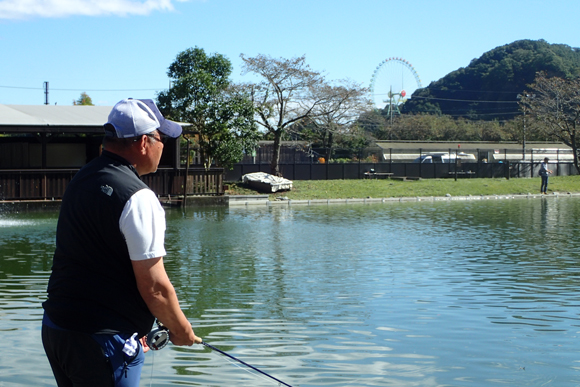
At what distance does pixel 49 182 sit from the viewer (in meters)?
24.6

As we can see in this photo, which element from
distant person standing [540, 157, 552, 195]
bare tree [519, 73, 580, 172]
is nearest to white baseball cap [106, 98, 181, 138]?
distant person standing [540, 157, 552, 195]

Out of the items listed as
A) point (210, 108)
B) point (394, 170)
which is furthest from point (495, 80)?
point (210, 108)

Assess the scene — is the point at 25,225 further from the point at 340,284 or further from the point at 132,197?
the point at 132,197

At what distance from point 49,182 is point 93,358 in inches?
921

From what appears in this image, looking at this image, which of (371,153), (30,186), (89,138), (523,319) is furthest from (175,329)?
(371,153)

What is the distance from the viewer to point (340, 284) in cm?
974

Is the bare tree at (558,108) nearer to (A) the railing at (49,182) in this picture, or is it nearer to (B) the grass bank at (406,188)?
(B) the grass bank at (406,188)

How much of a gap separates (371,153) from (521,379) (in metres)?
55.0

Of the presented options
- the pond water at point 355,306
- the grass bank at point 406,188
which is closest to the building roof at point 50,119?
the grass bank at point 406,188

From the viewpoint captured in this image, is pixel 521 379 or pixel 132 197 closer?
pixel 132 197

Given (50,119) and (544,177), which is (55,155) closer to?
(50,119)

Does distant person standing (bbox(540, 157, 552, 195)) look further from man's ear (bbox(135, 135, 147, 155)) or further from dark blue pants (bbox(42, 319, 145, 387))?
dark blue pants (bbox(42, 319, 145, 387))

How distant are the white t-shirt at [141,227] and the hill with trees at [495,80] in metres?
101

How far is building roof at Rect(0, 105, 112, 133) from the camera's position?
23906mm
